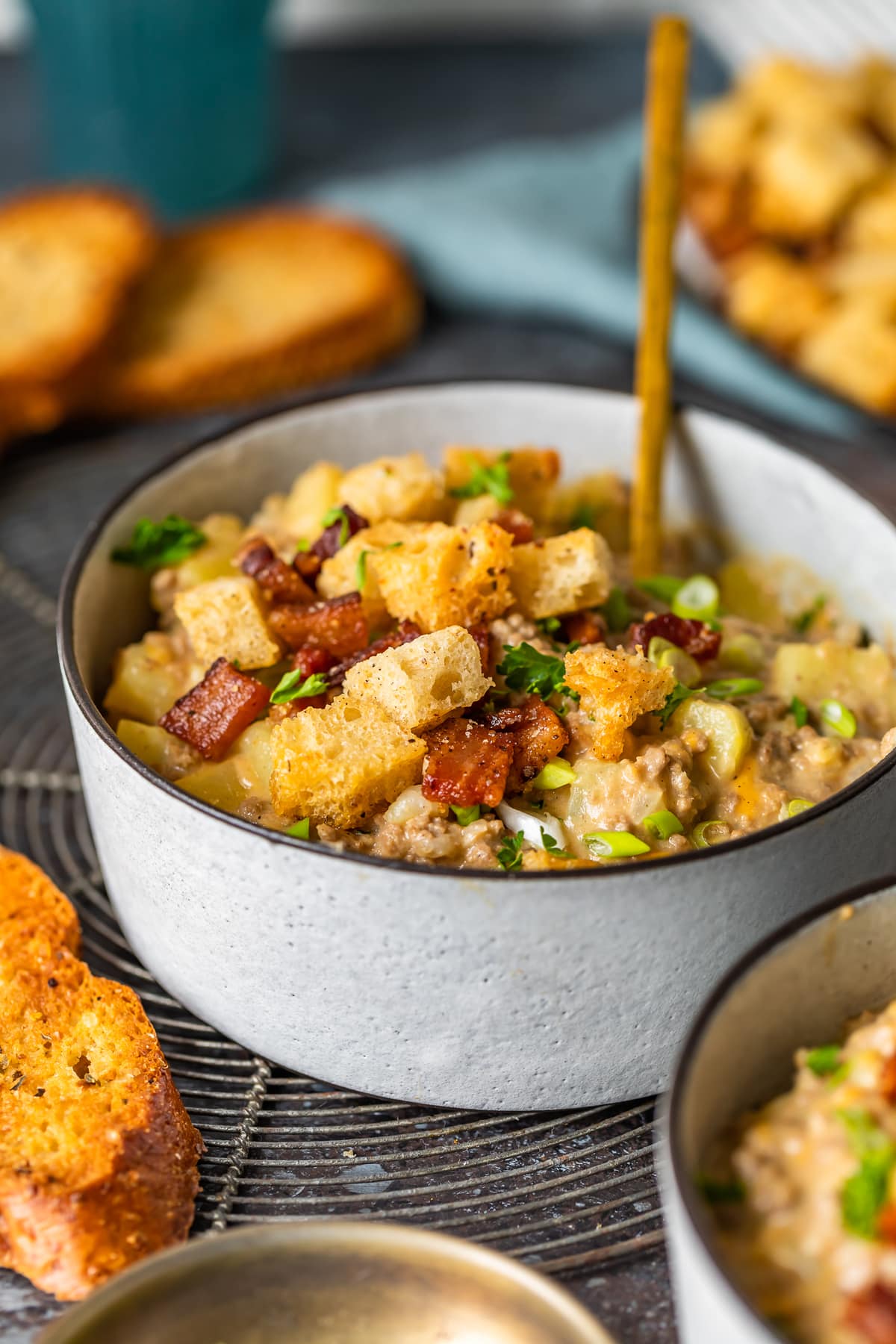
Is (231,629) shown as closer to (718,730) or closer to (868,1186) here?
(718,730)

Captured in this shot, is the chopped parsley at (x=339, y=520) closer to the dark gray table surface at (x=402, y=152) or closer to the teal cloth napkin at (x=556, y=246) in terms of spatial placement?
the dark gray table surface at (x=402, y=152)

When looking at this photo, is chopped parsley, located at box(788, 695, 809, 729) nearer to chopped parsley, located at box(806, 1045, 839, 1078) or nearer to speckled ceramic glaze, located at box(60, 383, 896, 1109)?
speckled ceramic glaze, located at box(60, 383, 896, 1109)

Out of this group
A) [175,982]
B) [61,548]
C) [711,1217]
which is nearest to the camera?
[711,1217]

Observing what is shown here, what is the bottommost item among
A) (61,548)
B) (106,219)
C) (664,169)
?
(61,548)

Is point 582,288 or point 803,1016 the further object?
point 582,288

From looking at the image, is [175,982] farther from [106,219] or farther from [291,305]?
[106,219]

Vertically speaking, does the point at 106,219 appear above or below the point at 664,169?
below

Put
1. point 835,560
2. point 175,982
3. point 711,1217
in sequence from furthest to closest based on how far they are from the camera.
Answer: point 835,560, point 175,982, point 711,1217

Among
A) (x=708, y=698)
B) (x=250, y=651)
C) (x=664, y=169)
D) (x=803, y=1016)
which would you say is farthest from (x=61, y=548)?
(x=803, y=1016)

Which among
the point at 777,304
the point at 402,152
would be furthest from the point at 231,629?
the point at 402,152
